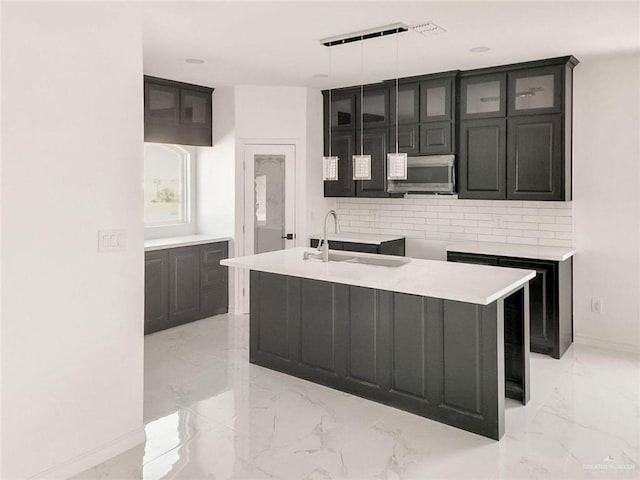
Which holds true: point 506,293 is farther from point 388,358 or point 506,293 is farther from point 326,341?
point 326,341

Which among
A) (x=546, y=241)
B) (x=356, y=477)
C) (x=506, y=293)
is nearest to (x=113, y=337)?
(x=356, y=477)

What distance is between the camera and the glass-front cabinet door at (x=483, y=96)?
5059 mm

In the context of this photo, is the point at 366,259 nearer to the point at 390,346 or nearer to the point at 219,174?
the point at 390,346

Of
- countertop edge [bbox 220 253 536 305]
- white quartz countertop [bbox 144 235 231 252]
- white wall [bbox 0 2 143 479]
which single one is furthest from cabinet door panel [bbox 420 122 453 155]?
white wall [bbox 0 2 143 479]

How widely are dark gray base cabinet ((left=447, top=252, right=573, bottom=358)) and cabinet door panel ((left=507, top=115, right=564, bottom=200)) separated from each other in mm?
664

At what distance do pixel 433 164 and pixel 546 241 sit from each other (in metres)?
1.35

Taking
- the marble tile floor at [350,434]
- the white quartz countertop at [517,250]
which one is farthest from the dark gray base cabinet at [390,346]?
the white quartz countertop at [517,250]

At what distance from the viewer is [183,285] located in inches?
224

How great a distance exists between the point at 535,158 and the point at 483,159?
0.49 meters

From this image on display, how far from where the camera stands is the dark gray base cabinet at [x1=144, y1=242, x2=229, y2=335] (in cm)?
534

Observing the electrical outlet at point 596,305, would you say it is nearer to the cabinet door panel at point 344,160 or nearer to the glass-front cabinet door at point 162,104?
the cabinet door panel at point 344,160

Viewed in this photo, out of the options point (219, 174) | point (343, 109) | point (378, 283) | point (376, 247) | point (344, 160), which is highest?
point (343, 109)

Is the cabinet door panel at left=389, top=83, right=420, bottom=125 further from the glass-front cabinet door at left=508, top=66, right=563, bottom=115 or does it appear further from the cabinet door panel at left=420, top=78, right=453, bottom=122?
the glass-front cabinet door at left=508, top=66, right=563, bottom=115

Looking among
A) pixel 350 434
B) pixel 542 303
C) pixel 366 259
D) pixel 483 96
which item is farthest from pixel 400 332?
pixel 483 96
